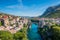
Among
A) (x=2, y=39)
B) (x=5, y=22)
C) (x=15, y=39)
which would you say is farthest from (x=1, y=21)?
(x=2, y=39)

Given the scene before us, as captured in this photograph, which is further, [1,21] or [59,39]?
[1,21]

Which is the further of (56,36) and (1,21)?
(1,21)

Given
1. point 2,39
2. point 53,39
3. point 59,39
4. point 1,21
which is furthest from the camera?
point 1,21

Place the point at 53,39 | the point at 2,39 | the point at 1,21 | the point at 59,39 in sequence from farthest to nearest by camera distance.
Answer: the point at 1,21, the point at 53,39, the point at 59,39, the point at 2,39

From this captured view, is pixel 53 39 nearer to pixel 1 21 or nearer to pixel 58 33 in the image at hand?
pixel 58 33

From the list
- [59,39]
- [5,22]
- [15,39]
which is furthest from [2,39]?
[5,22]

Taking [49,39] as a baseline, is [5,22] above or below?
above

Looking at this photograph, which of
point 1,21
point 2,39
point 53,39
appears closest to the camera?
point 2,39

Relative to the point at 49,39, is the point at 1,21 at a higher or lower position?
higher

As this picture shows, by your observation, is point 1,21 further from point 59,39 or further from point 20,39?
point 59,39
